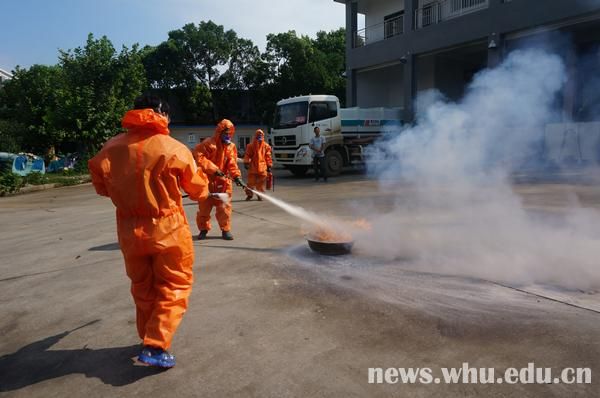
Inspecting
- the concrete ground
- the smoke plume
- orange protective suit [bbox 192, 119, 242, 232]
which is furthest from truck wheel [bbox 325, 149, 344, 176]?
the concrete ground

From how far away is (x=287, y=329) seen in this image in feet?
11.0

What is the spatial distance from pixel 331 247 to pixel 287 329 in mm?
1883

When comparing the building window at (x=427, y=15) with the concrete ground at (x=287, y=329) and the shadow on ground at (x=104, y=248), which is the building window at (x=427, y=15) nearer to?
the concrete ground at (x=287, y=329)

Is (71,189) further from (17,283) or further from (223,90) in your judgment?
(223,90)

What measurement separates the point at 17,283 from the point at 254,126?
33.1 meters

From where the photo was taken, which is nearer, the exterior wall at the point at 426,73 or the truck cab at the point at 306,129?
the truck cab at the point at 306,129

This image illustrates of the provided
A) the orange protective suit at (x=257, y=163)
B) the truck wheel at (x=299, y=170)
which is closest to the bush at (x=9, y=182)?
the orange protective suit at (x=257, y=163)

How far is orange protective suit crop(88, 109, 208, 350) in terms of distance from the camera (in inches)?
108

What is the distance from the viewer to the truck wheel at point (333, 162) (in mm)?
16203

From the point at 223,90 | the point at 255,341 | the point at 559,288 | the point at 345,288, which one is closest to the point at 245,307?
the point at 255,341

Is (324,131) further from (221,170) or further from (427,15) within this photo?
(221,170)

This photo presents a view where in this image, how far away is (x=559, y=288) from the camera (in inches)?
153

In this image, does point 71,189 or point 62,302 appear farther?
point 71,189

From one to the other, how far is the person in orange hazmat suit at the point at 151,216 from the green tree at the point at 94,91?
18718 mm
